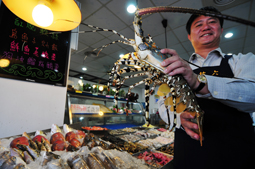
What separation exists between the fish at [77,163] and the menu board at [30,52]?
2124 millimetres

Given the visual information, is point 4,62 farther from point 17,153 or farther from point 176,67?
point 176,67

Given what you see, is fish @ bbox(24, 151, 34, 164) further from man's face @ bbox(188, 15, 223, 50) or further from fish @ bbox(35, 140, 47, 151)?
man's face @ bbox(188, 15, 223, 50)

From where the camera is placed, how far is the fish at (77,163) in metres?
0.90

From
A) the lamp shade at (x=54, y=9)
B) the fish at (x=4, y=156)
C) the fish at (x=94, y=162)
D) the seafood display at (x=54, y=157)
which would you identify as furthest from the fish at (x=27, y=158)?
the lamp shade at (x=54, y=9)

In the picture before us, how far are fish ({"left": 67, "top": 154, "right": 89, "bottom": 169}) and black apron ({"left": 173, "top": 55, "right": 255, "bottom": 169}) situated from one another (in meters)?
1.08

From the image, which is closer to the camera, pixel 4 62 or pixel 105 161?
pixel 105 161

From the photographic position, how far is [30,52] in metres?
2.35

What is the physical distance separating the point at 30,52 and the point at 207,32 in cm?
303

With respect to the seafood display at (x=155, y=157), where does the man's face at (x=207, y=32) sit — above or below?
above

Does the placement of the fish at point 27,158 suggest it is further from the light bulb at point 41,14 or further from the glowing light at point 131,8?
the glowing light at point 131,8

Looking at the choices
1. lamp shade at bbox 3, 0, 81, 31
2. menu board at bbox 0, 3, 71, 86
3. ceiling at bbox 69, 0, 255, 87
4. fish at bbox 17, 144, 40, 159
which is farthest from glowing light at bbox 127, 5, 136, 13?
fish at bbox 17, 144, 40, 159

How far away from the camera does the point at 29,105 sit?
2.30 metres

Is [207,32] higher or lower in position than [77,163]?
higher

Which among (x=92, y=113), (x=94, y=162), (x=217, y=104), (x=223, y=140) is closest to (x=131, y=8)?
(x=92, y=113)
